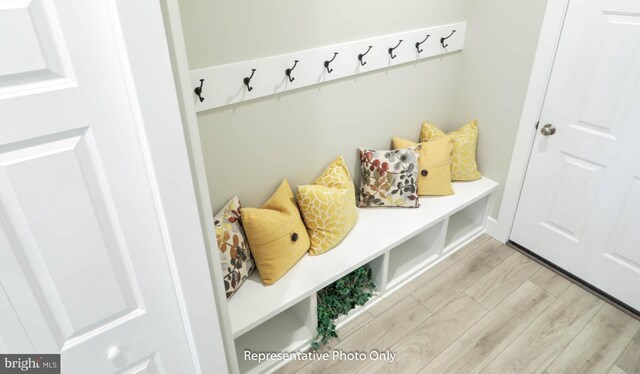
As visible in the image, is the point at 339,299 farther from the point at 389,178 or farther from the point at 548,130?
the point at 548,130

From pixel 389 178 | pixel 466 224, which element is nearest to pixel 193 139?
pixel 389 178

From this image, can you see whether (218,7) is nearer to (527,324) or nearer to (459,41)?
(459,41)

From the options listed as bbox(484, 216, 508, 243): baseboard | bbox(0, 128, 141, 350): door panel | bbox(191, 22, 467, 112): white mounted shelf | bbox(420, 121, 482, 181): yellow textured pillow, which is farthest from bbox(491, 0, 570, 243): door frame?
bbox(0, 128, 141, 350): door panel

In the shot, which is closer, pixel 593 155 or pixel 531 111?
pixel 593 155

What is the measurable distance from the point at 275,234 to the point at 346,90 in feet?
2.59

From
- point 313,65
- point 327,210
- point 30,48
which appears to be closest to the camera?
point 30,48

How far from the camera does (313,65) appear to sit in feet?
5.73

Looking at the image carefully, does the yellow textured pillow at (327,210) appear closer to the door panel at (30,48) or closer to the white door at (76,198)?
the white door at (76,198)

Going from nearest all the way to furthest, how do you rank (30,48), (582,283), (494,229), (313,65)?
(30,48)
(313,65)
(582,283)
(494,229)

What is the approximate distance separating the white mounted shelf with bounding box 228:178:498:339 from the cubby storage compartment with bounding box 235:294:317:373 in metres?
0.14

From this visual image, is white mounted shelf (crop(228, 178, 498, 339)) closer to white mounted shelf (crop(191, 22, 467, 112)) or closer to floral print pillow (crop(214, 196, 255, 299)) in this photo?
floral print pillow (crop(214, 196, 255, 299))

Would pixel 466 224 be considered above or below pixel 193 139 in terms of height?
below

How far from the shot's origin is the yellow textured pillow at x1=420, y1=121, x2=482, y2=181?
238 cm

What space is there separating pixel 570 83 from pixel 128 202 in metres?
2.06
